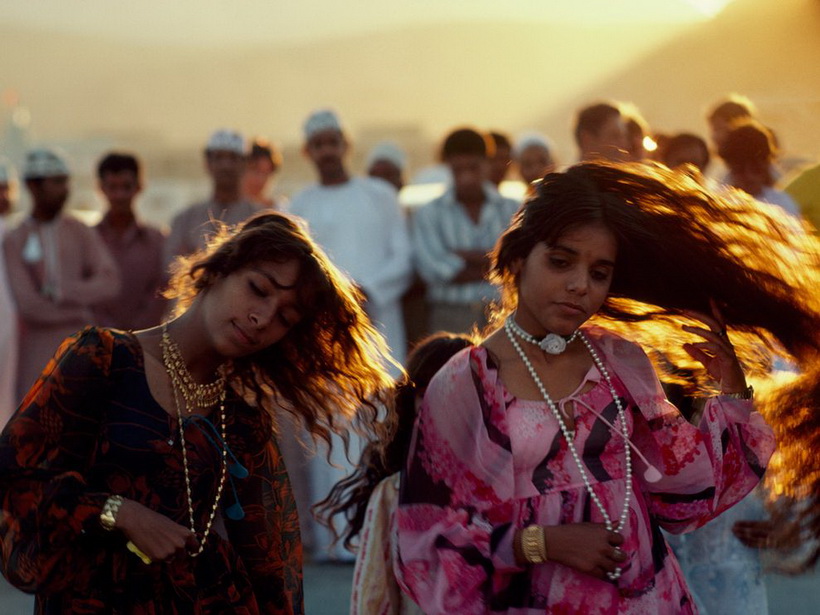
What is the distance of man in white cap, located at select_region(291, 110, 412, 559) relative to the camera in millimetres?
8383

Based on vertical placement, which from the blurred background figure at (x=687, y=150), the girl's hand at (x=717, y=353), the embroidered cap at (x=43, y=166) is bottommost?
the girl's hand at (x=717, y=353)

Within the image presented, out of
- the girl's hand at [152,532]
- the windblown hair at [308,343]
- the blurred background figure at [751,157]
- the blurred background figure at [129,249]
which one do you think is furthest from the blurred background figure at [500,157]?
the girl's hand at [152,532]

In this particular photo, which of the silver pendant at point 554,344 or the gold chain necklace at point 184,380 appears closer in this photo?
the silver pendant at point 554,344

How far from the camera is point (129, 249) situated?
9500mm

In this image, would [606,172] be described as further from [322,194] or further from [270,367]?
[322,194]

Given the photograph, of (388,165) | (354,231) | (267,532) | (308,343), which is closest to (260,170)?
(388,165)

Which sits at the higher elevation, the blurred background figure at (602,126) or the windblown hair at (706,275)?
the blurred background figure at (602,126)

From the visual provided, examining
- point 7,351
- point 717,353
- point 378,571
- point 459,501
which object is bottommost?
point 378,571

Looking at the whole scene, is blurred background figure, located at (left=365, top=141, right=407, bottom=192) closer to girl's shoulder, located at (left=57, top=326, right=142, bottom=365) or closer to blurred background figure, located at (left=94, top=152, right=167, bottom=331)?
blurred background figure, located at (left=94, top=152, right=167, bottom=331)

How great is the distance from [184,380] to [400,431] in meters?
0.82

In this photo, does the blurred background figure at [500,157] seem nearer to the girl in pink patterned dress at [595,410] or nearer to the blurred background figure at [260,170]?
the blurred background figure at [260,170]

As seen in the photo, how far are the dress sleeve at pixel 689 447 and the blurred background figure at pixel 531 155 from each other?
21.3 feet

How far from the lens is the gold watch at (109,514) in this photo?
11.5 ft

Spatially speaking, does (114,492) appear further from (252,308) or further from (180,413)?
(252,308)
